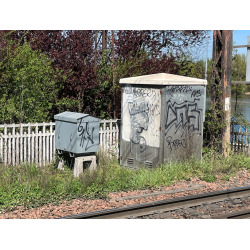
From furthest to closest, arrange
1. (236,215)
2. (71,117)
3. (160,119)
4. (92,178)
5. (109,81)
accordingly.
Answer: (109,81) < (160,119) < (71,117) < (92,178) < (236,215)

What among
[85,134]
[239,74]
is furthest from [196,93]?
[239,74]

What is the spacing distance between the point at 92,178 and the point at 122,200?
3.71 ft

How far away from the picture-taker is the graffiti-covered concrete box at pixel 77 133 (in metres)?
9.73

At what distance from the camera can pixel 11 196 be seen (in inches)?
307

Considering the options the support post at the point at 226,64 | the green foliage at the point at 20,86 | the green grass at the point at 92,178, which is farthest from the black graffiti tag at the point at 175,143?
the green foliage at the point at 20,86

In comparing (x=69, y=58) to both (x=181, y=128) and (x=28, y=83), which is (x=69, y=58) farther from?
(x=181, y=128)

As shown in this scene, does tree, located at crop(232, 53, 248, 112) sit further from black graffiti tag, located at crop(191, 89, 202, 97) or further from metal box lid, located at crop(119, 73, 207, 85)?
metal box lid, located at crop(119, 73, 207, 85)

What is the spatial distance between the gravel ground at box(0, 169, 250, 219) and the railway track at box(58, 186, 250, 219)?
57 cm

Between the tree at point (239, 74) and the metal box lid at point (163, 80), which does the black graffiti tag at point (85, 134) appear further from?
the tree at point (239, 74)

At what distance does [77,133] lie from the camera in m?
9.69

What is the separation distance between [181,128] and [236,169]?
78.2 inches

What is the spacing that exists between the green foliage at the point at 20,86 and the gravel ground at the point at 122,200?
405cm

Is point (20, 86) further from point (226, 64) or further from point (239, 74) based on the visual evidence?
point (239, 74)

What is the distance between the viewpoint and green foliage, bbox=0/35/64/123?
10.9 m
